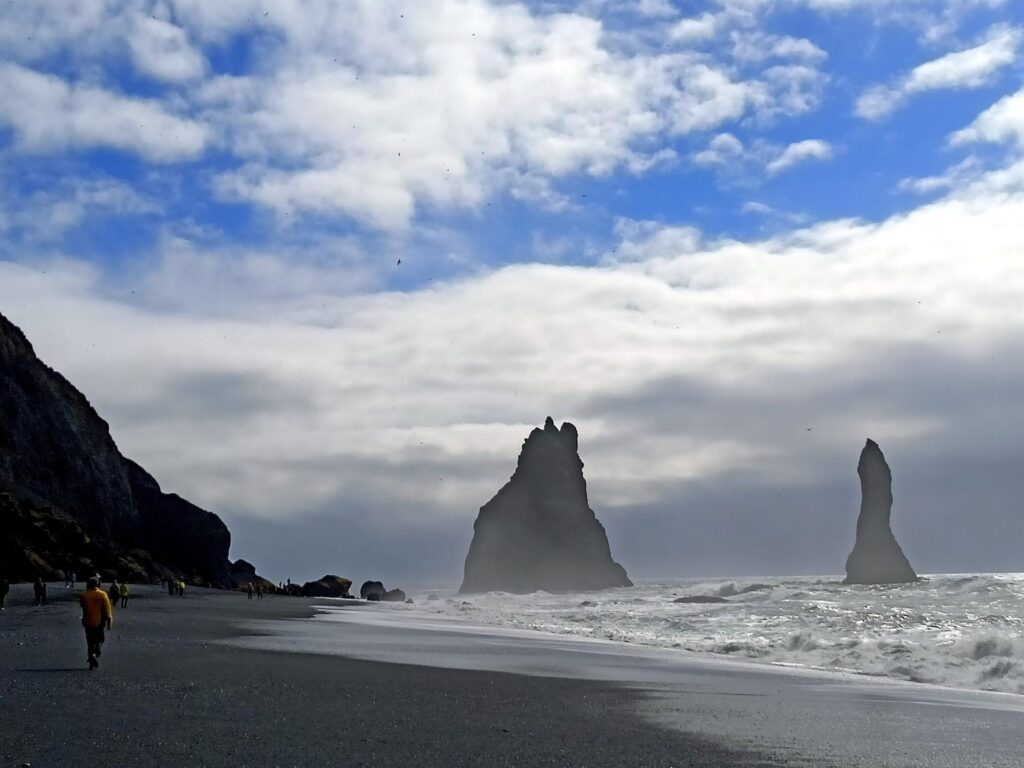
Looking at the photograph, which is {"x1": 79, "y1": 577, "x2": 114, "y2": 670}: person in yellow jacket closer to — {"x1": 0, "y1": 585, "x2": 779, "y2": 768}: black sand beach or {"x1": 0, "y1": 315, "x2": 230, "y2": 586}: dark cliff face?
{"x1": 0, "y1": 585, "x2": 779, "y2": 768}: black sand beach

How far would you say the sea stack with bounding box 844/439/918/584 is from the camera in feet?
338

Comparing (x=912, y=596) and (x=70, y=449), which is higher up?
(x=70, y=449)

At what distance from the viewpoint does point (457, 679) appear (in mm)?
18391

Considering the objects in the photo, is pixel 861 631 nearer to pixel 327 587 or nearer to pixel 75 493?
pixel 75 493

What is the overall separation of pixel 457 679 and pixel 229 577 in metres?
91.2

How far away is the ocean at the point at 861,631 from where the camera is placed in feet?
88.3

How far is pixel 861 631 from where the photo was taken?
3816 centimetres

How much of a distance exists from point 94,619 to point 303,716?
5.90 m

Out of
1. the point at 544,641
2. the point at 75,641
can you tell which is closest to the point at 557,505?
the point at 544,641

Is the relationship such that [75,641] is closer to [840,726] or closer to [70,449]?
[840,726]

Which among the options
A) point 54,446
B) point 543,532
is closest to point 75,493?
point 54,446

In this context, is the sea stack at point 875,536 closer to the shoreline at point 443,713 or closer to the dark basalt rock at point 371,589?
the dark basalt rock at point 371,589

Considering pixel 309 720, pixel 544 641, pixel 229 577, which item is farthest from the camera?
pixel 229 577

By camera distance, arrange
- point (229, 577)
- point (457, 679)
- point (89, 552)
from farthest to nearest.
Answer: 1. point (229, 577)
2. point (89, 552)
3. point (457, 679)
